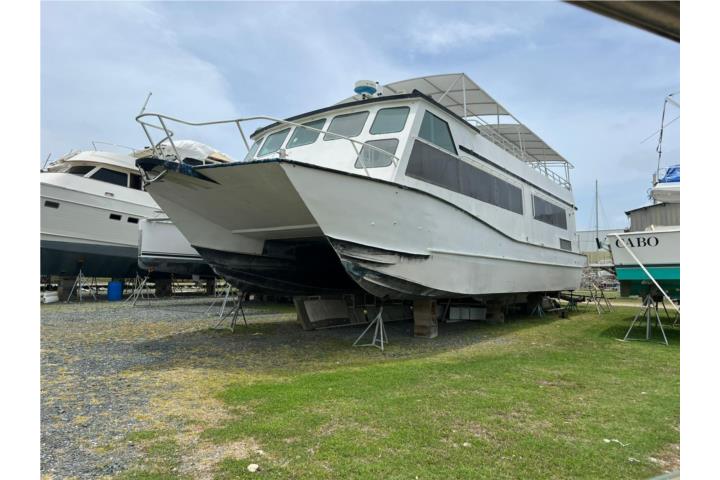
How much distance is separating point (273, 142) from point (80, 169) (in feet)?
36.7

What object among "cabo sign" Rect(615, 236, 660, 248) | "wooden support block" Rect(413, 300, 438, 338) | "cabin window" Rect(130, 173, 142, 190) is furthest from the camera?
"cabin window" Rect(130, 173, 142, 190)

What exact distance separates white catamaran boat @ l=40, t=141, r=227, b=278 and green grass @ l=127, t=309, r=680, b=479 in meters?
11.8

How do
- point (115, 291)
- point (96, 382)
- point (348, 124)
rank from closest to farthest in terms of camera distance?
point (96, 382)
point (348, 124)
point (115, 291)

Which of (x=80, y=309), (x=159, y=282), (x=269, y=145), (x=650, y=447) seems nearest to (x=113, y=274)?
(x=159, y=282)

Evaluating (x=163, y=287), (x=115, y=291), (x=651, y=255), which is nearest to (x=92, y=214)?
(x=115, y=291)

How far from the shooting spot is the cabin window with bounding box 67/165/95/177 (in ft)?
51.0

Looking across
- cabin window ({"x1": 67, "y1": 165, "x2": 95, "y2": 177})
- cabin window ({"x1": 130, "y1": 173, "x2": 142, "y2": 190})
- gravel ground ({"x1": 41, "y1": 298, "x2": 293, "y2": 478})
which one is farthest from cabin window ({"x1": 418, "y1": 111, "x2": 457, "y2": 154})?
cabin window ({"x1": 67, "y1": 165, "x2": 95, "y2": 177})

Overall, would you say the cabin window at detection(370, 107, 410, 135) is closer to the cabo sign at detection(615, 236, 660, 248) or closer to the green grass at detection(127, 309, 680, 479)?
the green grass at detection(127, 309, 680, 479)

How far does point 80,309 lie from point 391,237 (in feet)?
34.6

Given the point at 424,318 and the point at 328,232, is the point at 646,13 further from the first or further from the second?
the point at 424,318

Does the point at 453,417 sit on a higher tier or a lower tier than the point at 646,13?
lower

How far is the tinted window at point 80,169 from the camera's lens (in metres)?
15.5

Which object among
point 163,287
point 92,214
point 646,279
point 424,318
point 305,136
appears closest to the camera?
point 305,136

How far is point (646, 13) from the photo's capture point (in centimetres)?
117
